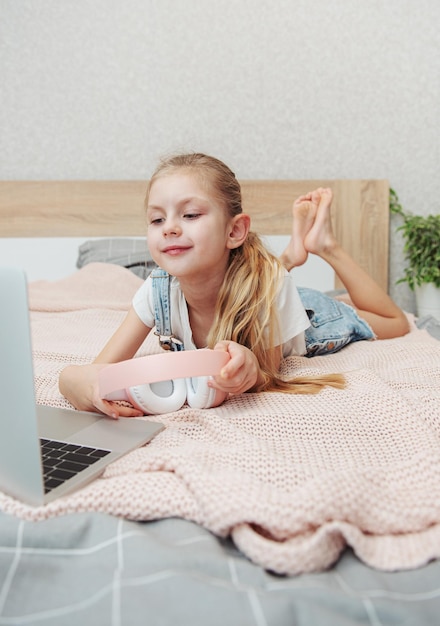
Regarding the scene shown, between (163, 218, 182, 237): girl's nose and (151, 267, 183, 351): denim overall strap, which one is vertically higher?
(163, 218, 182, 237): girl's nose

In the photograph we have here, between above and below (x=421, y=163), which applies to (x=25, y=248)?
below

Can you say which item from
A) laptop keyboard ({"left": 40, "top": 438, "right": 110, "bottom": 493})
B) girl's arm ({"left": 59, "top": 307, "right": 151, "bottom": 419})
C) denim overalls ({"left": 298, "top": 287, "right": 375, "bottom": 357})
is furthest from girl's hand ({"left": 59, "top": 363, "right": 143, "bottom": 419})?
denim overalls ({"left": 298, "top": 287, "right": 375, "bottom": 357})

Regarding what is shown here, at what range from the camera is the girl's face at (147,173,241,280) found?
3.34 feet

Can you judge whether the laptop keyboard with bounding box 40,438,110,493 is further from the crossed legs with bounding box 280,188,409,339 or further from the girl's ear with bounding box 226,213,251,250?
the crossed legs with bounding box 280,188,409,339

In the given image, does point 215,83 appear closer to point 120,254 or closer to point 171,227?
point 120,254

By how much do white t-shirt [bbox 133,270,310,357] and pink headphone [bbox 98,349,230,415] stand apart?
24 cm

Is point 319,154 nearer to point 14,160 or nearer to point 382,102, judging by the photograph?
point 382,102

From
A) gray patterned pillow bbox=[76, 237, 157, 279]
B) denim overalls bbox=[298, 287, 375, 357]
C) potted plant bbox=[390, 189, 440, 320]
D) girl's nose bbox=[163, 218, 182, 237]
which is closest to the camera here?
→ girl's nose bbox=[163, 218, 182, 237]

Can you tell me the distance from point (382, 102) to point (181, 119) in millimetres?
825

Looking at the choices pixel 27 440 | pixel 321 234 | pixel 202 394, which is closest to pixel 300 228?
pixel 321 234

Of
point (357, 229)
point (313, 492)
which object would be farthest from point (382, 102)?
point (313, 492)

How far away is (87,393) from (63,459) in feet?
0.67

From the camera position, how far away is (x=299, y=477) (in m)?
0.67

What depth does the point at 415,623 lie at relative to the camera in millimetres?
479
